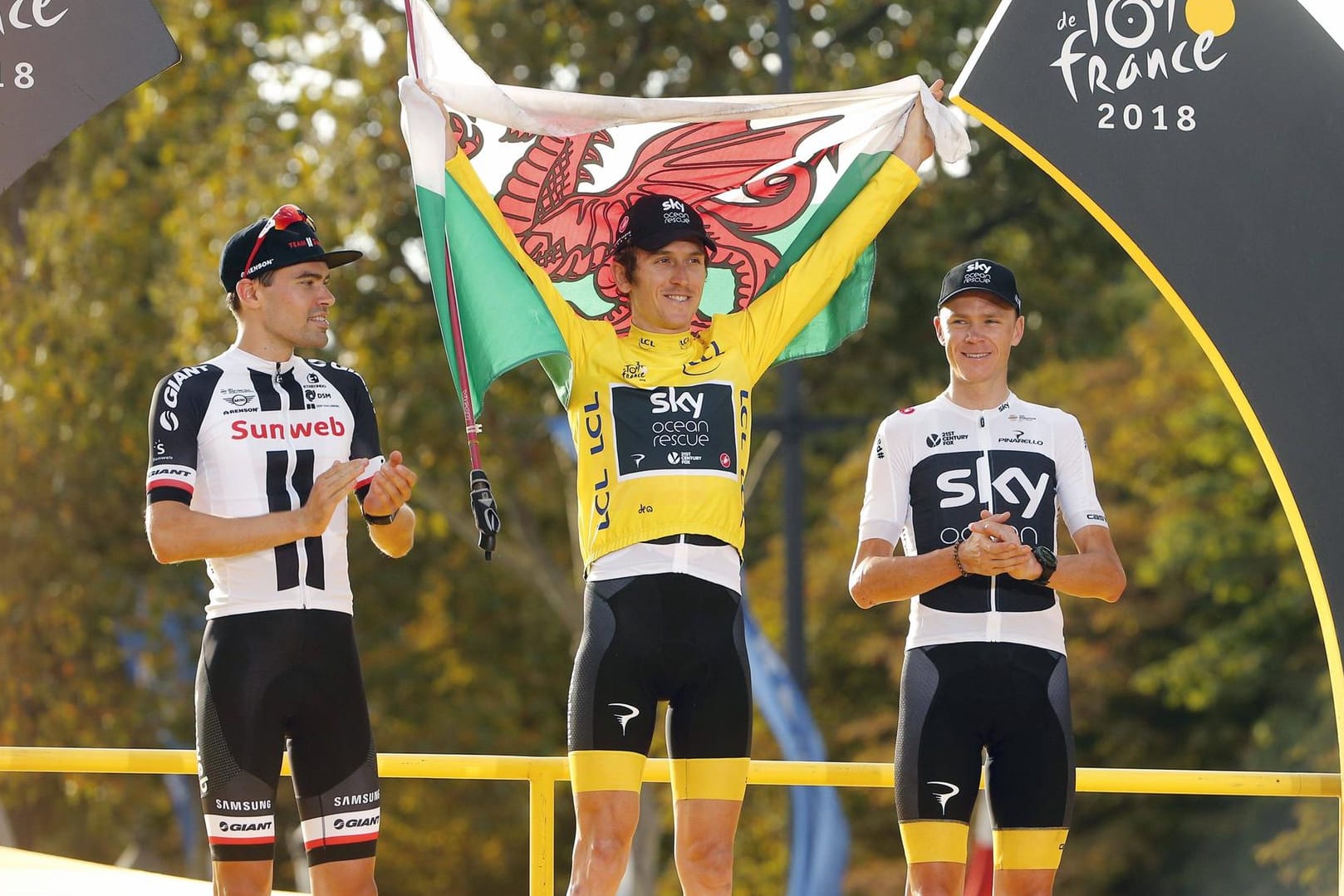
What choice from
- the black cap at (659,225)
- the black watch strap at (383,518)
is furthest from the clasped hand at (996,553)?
the black watch strap at (383,518)

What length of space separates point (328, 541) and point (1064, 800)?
2.01 meters

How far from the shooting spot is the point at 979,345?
4840 millimetres

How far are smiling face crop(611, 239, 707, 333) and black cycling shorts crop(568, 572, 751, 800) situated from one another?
2.37 ft

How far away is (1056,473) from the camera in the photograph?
483cm

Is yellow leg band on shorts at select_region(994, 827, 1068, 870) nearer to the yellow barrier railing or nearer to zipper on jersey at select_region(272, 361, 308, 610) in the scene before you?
the yellow barrier railing

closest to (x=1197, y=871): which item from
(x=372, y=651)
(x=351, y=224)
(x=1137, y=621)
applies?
(x=1137, y=621)

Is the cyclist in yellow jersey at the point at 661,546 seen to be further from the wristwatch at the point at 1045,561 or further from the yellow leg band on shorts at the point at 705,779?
the wristwatch at the point at 1045,561

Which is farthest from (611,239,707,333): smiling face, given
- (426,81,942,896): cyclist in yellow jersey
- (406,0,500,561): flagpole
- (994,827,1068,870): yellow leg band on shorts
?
(994,827,1068,870): yellow leg band on shorts

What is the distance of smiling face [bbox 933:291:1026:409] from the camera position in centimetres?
484

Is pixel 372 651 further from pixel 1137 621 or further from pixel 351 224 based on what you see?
pixel 1137 621

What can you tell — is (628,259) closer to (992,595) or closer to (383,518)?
(383,518)

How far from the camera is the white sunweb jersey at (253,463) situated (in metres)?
4.41

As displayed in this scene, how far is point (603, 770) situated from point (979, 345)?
1.53 m

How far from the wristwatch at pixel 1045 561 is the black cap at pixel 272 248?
1.90 metres
